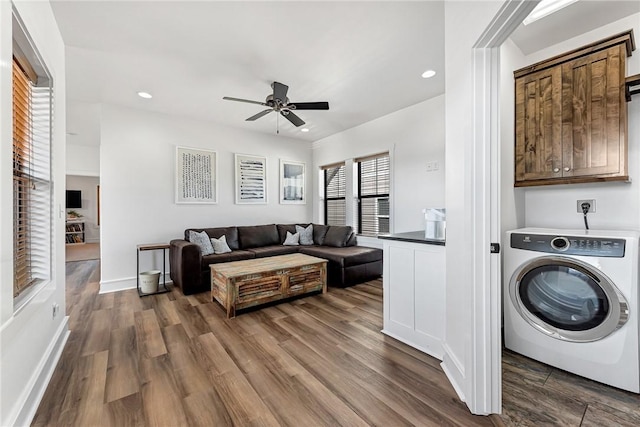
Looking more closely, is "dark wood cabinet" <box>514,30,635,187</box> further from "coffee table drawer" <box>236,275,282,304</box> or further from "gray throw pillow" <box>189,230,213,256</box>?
"gray throw pillow" <box>189,230,213,256</box>

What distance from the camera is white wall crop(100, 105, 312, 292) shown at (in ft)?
12.7

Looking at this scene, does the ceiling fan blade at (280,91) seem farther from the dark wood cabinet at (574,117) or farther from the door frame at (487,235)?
the dark wood cabinet at (574,117)

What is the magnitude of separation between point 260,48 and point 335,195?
3.55 metres

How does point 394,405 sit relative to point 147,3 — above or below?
below

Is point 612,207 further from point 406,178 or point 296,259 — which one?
point 296,259

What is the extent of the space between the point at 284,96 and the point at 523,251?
2.75m

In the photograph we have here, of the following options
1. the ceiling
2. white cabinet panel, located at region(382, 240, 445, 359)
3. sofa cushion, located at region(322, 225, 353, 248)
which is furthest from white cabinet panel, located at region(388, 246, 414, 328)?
sofa cushion, located at region(322, 225, 353, 248)

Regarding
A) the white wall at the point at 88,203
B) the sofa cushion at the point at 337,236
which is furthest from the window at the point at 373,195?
the white wall at the point at 88,203

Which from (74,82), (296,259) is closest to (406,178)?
(296,259)

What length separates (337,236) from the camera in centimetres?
479

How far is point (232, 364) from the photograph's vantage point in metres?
1.94

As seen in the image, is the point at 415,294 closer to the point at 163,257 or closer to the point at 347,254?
the point at 347,254

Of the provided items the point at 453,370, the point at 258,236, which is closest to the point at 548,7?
the point at 453,370

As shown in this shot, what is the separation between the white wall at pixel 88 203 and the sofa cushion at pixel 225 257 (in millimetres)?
7259
